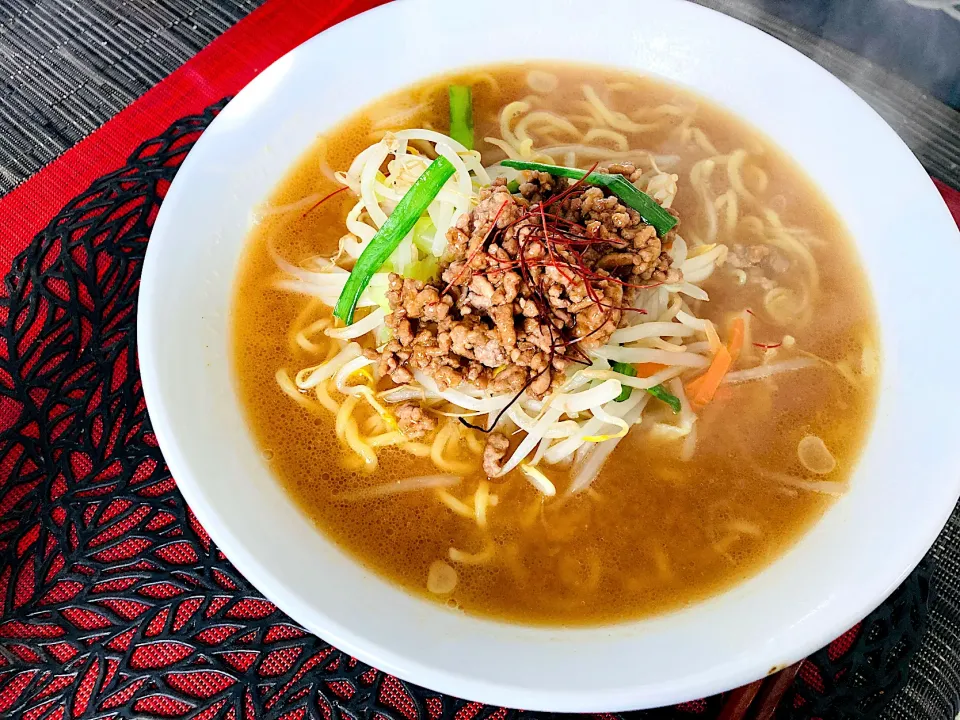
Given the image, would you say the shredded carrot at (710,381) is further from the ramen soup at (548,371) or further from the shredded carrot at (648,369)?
the shredded carrot at (648,369)

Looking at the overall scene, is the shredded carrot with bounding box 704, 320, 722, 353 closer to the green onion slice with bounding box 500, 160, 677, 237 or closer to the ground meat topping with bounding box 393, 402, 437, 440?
the green onion slice with bounding box 500, 160, 677, 237

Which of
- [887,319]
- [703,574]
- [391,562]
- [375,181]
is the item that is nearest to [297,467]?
[391,562]

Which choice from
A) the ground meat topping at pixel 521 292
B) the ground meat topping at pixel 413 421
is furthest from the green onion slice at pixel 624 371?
the ground meat topping at pixel 413 421

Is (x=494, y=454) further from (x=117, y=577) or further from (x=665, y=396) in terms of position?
(x=117, y=577)

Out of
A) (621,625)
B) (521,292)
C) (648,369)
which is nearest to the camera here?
(621,625)

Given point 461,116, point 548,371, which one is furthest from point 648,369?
point 461,116

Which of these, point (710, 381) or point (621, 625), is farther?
point (710, 381)

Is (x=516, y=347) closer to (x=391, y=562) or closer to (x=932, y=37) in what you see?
(x=391, y=562)
